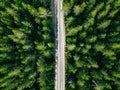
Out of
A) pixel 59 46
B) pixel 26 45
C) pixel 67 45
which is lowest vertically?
pixel 59 46

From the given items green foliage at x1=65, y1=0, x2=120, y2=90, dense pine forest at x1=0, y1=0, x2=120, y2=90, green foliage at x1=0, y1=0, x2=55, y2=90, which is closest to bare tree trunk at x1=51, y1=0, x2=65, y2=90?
dense pine forest at x1=0, y1=0, x2=120, y2=90

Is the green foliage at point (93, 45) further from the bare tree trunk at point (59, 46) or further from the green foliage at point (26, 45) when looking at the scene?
the green foliage at point (26, 45)

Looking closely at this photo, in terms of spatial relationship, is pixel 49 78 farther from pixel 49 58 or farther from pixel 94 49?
pixel 94 49

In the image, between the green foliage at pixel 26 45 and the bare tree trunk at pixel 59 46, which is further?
the green foliage at pixel 26 45

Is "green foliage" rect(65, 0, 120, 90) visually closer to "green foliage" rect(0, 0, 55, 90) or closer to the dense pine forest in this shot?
the dense pine forest

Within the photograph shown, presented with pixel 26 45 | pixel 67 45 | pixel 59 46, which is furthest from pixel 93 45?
pixel 26 45

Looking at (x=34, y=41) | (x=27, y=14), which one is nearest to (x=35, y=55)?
(x=34, y=41)

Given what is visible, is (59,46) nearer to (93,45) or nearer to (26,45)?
(93,45)

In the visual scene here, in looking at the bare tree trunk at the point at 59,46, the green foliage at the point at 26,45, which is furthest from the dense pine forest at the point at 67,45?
the bare tree trunk at the point at 59,46
